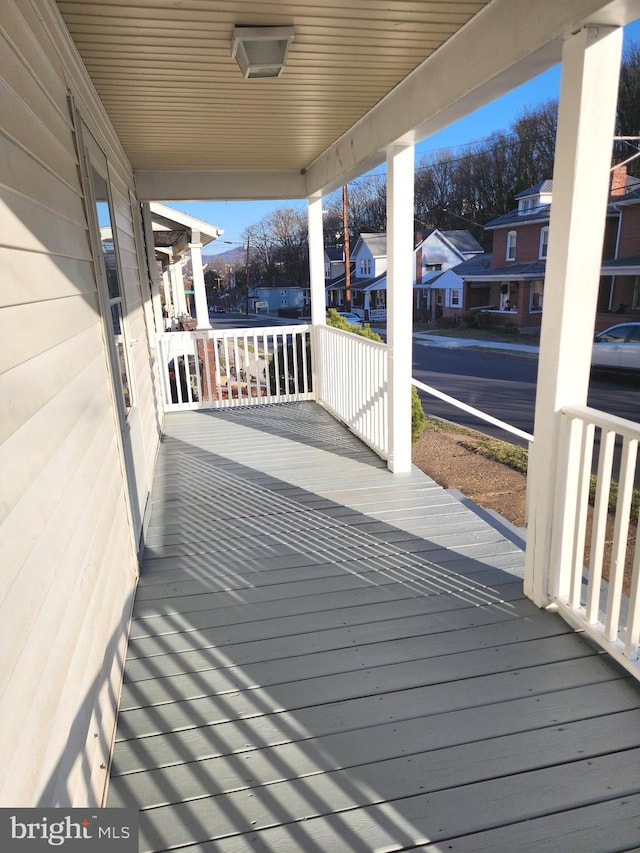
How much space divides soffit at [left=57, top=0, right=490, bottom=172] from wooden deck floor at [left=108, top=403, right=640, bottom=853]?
8.02 ft

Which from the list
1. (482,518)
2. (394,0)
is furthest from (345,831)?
(394,0)

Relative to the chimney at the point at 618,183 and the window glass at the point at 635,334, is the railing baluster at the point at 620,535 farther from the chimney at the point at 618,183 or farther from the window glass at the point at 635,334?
the chimney at the point at 618,183

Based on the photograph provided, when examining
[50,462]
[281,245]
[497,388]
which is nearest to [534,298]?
[497,388]

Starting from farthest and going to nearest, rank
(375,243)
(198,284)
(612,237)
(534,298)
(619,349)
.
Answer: (375,243) → (534,298) → (612,237) → (619,349) → (198,284)

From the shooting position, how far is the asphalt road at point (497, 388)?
9.16m

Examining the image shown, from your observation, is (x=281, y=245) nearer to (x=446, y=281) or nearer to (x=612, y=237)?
(x=446, y=281)

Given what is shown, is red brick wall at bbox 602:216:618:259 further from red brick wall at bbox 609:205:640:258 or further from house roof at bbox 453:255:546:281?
house roof at bbox 453:255:546:281

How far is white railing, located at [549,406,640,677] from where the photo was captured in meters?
1.90

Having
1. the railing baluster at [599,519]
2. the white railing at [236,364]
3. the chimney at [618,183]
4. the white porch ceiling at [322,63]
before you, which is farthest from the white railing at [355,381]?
the chimney at [618,183]

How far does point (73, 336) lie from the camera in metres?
1.83

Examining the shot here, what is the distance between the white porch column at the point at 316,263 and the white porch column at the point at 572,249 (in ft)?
13.4

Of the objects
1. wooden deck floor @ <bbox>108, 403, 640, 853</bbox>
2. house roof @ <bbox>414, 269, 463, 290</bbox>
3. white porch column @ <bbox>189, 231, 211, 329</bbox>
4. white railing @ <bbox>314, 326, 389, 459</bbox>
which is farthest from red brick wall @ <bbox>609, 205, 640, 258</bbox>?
wooden deck floor @ <bbox>108, 403, 640, 853</bbox>

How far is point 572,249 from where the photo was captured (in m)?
2.01

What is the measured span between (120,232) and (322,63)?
1.82 meters
